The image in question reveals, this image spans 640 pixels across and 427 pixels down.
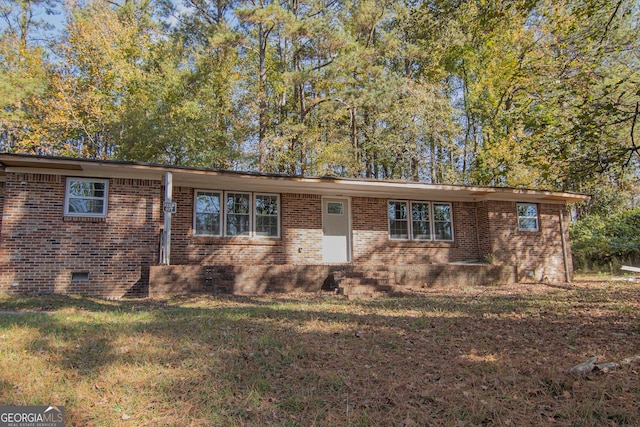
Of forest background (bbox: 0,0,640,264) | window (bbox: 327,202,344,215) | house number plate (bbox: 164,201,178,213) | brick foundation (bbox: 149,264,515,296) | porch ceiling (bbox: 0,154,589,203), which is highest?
forest background (bbox: 0,0,640,264)

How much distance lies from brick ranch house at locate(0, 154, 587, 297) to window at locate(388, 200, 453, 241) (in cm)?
4

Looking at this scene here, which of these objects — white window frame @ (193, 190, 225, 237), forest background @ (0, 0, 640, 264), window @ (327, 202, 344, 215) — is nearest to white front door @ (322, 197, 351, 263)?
window @ (327, 202, 344, 215)

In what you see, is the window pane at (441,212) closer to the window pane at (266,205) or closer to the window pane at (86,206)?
the window pane at (266,205)

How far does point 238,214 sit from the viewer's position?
1159 cm

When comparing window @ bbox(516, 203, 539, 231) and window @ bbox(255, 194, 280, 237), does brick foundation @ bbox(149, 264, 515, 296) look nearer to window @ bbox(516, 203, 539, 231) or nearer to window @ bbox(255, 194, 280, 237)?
window @ bbox(255, 194, 280, 237)

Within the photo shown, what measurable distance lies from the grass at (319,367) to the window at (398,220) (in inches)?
241

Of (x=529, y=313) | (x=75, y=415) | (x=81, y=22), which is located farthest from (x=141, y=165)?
(x=81, y=22)

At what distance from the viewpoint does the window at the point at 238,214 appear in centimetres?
1148

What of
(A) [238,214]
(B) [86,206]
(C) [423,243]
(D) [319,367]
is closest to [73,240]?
(B) [86,206]

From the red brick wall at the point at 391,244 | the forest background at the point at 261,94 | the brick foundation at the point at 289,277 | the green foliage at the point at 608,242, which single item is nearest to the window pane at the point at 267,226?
the brick foundation at the point at 289,277

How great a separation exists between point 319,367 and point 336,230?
8.61 meters

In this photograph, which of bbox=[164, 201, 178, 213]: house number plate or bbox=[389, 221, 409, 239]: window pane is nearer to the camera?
bbox=[164, 201, 178, 213]: house number plate

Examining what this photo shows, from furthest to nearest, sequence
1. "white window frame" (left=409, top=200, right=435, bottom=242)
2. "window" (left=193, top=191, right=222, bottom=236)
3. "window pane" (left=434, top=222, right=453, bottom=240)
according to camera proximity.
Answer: "window pane" (left=434, top=222, right=453, bottom=240)
"white window frame" (left=409, top=200, right=435, bottom=242)
"window" (left=193, top=191, right=222, bottom=236)

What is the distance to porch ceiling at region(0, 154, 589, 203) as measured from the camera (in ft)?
30.0
